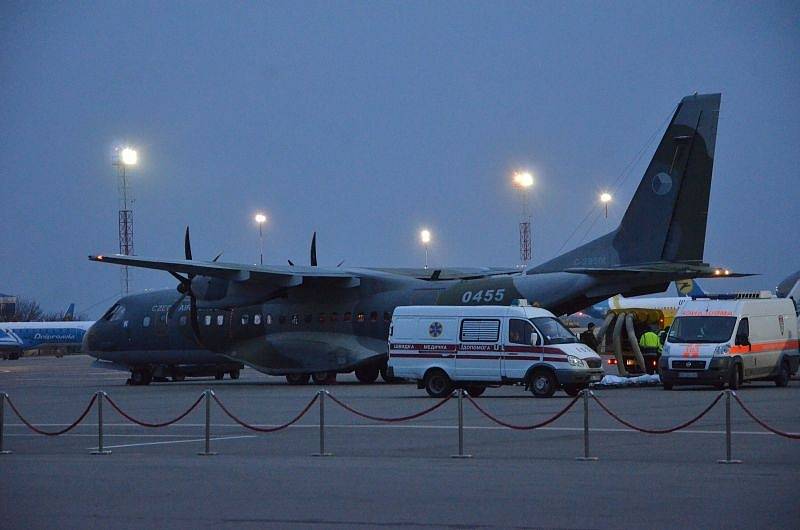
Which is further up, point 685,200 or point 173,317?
point 685,200

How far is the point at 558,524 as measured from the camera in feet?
36.6

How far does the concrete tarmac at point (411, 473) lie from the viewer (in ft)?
38.6

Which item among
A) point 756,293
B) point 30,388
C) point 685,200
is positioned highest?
point 685,200

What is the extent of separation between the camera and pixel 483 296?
34.2 metres

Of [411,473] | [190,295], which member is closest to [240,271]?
[190,295]

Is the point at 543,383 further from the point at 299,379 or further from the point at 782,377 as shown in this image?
the point at 299,379

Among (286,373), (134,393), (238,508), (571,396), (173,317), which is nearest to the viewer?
(238,508)

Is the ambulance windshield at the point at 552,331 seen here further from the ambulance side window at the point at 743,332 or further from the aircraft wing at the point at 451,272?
the aircraft wing at the point at 451,272

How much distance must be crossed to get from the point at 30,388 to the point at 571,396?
1927 cm

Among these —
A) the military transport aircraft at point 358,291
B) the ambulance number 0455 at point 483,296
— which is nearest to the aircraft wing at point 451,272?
the military transport aircraft at point 358,291

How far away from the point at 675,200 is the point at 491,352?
308 inches

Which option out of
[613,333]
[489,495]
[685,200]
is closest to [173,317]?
[613,333]

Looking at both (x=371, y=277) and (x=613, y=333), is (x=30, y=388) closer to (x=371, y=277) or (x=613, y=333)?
(x=371, y=277)

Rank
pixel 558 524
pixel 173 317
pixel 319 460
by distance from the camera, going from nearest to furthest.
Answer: pixel 558 524
pixel 319 460
pixel 173 317
